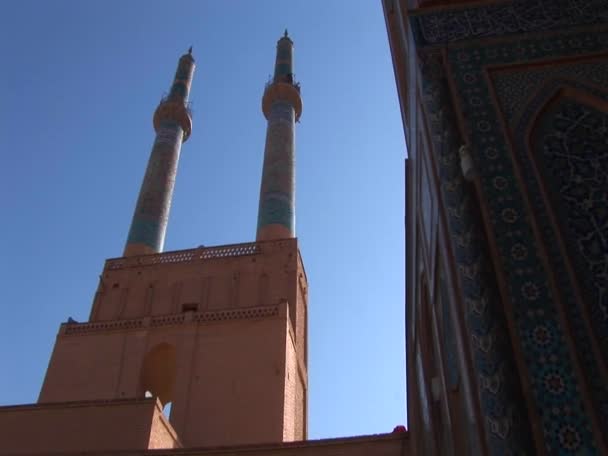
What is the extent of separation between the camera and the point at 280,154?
15.7m

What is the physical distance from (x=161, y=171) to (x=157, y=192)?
810 mm

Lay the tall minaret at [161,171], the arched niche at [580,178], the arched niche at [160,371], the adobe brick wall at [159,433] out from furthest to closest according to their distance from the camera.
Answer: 1. the tall minaret at [161,171]
2. the arched niche at [160,371]
3. the adobe brick wall at [159,433]
4. the arched niche at [580,178]

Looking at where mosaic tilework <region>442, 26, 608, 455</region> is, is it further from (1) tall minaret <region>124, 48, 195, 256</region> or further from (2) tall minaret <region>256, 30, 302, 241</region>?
(1) tall minaret <region>124, 48, 195, 256</region>

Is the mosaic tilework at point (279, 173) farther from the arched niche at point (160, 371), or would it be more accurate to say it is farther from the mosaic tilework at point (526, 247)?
the mosaic tilework at point (526, 247)

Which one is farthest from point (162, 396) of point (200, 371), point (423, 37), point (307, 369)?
point (423, 37)

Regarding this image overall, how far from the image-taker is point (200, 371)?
10938 millimetres

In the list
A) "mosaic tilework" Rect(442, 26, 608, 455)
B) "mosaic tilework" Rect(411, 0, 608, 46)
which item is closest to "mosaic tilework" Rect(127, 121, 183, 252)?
"mosaic tilework" Rect(411, 0, 608, 46)

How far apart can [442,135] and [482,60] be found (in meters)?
0.48

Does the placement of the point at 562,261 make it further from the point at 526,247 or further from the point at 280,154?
the point at 280,154

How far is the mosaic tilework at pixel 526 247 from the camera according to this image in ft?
5.55

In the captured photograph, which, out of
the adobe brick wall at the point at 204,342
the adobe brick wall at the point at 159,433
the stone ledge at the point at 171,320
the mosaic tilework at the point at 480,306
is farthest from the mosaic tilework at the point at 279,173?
the mosaic tilework at the point at 480,306

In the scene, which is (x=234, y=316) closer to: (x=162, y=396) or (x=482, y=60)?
(x=162, y=396)

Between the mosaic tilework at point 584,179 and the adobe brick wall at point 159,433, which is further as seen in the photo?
the adobe brick wall at point 159,433

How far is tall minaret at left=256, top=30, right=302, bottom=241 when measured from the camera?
1412 centimetres
